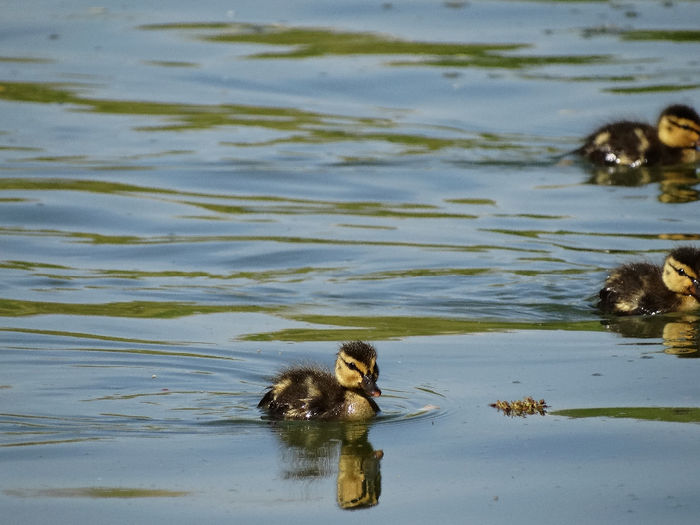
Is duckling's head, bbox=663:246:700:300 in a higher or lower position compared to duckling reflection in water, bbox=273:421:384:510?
higher

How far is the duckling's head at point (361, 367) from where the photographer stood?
6633 millimetres

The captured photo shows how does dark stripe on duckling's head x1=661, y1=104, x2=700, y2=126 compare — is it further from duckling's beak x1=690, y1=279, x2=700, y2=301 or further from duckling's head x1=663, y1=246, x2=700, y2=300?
duckling's beak x1=690, y1=279, x2=700, y2=301

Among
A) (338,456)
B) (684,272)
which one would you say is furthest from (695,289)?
(338,456)

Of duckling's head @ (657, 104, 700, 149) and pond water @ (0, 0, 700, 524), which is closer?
pond water @ (0, 0, 700, 524)

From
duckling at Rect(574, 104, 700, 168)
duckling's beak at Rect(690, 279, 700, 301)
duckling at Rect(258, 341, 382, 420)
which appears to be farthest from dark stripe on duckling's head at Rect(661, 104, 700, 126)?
duckling at Rect(258, 341, 382, 420)

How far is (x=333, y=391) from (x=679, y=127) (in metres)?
6.97

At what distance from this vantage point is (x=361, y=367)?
6637mm

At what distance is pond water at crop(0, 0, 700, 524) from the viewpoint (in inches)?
233

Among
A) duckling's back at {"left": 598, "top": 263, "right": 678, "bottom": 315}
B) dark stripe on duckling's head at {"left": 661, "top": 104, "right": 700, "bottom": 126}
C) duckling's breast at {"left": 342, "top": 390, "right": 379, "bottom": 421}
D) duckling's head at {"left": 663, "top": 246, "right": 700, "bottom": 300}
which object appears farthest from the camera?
dark stripe on duckling's head at {"left": 661, "top": 104, "right": 700, "bottom": 126}

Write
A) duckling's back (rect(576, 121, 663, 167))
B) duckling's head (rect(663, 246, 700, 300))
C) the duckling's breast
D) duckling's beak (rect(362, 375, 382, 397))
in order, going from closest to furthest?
duckling's beak (rect(362, 375, 382, 397)), the duckling's breast, duckling's head (rect(663, 246, 700, 300)), duckling's back (rect(576, 121, 663, 167))

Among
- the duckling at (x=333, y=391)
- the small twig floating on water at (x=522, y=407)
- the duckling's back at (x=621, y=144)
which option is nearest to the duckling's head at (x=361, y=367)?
the duckling at (x=333, y=391)

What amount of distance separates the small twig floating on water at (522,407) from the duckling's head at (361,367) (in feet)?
1.87

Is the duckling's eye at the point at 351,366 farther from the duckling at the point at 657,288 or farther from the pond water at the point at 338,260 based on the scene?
the duckling at the point at 657,288

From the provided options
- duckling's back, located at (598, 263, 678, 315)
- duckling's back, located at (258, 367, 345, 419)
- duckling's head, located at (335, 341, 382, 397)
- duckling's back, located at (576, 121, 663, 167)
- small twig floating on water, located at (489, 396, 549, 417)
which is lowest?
small twig floating on water, located at (489, 396, 549, 417)
